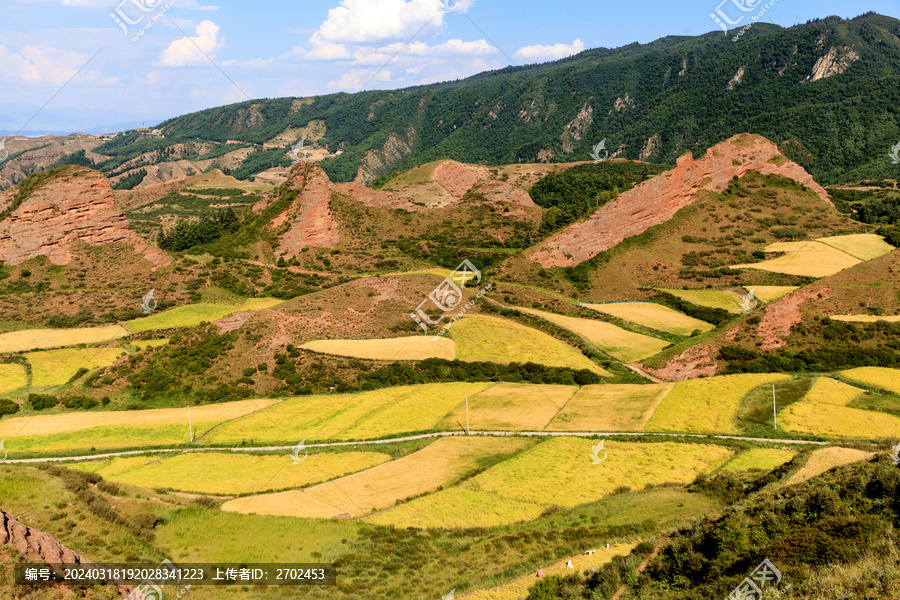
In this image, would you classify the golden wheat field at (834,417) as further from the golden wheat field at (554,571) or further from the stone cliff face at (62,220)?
the stone cliff face at (62,220)

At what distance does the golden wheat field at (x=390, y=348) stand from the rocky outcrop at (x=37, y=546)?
2804 centimetres

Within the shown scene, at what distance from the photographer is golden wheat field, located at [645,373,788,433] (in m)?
32.6

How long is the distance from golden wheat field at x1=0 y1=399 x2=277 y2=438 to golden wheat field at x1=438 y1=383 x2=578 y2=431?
12674 millimetres

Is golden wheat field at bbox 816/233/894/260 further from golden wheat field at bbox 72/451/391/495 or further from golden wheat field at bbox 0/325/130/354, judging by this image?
golden wheat field at bbox 0/325/130/354

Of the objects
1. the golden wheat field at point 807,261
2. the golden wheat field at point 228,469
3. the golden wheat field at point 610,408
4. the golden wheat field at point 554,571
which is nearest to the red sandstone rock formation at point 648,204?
the golden wheat field at point 807,261

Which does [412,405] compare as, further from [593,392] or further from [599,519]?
[599,519]

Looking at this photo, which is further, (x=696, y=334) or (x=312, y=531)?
(x=696, y=334)

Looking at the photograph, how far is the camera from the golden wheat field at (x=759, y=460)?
85.9 ft

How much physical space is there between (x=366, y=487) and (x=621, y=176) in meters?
110

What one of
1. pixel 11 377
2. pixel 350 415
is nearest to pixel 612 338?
pixel 350 415

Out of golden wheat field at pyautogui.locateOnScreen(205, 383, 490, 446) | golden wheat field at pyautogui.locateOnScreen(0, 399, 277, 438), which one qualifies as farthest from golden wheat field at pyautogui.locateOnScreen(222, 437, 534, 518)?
golden wheat field at pyautogui.locateOnScreen(0, 399, 277, 438)

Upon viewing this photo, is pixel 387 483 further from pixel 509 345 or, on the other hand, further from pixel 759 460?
pixel 509 345

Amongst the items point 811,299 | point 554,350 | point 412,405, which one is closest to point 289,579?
point 412,405

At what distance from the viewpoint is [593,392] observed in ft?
130
